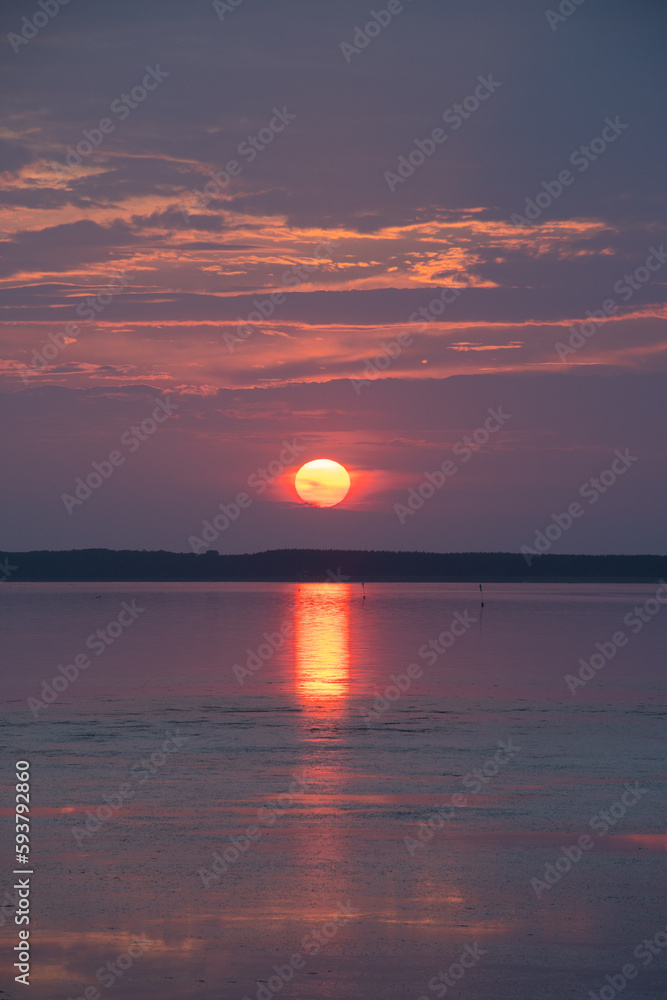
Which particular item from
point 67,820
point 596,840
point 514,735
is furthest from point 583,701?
point 67,820

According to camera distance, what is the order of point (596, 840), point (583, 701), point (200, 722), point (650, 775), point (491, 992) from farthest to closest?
point (583, 701) < point (200, 722) < point (650, 775) < point (596, 840) < point (491, 992)

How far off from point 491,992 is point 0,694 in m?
25.1

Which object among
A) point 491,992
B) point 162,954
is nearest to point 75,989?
point 162,954

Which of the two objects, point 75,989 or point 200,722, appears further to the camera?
point 200,722

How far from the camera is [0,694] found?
3250 centimetres

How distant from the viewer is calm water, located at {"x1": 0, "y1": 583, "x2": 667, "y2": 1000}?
10.8 meters

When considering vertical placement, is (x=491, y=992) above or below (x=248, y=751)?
below

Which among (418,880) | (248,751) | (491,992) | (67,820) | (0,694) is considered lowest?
(491,992)

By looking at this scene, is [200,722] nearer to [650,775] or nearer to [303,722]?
[303,722]

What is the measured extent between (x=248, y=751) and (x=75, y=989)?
41.2 feet

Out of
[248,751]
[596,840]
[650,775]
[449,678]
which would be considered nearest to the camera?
[596,840]

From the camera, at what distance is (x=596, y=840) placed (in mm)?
15641

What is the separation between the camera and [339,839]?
1542 cm

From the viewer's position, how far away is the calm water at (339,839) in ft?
35.6
